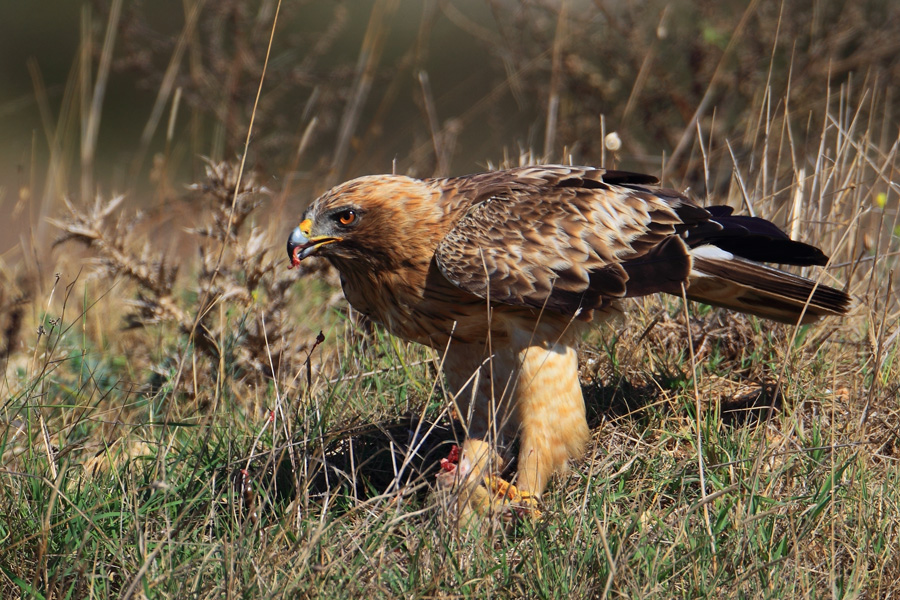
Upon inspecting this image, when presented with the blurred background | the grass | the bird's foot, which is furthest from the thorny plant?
the blurred background

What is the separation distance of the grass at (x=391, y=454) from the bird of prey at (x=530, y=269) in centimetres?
25

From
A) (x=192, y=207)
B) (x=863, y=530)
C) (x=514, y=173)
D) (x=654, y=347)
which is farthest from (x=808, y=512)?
(x=192, y=207)

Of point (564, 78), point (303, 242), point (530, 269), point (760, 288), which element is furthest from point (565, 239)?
point (564, 78)

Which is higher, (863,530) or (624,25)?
(624,25)

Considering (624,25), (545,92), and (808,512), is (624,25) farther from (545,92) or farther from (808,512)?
(808,512)

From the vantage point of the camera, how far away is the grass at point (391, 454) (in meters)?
2.64

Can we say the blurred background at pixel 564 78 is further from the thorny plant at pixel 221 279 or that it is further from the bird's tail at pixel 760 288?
the bird's tail at pixel 760 288

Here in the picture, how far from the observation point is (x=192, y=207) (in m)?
6.56

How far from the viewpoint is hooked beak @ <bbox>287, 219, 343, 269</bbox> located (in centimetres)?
341

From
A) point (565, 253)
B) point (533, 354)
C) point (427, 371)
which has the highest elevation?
point (565, 253)

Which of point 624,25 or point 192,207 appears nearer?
point 192,207

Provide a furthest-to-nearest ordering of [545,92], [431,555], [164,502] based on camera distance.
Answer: [545,92]
[164,502]
[431,555]

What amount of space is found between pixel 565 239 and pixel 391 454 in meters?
1.09

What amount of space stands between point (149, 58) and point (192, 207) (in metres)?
1.53
